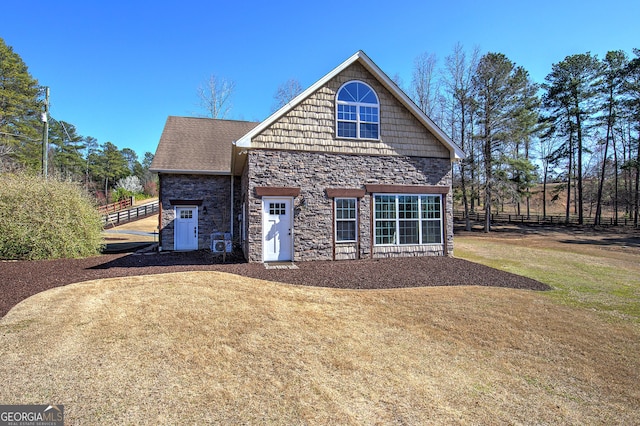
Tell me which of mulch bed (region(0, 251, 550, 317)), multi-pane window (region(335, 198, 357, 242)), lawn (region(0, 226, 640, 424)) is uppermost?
multi-pane window (region(335, 198, 357, 242))

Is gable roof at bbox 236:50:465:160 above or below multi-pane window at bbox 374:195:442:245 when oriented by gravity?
above

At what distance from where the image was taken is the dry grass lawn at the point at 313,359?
3.28m

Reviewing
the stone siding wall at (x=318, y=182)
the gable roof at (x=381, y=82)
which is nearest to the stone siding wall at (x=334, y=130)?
the gable roof at (x=381, y=82)

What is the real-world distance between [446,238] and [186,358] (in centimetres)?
1072

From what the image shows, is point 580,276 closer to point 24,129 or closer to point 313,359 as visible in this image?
point 313,359

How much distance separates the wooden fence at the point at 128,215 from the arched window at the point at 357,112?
24.1 m

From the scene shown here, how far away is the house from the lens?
11008 mm

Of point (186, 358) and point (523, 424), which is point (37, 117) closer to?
point (186, 358)

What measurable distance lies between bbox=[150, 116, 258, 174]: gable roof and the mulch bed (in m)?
5.16

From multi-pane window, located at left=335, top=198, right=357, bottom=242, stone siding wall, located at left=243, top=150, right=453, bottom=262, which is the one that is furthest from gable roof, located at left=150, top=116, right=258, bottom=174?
multi-pane window, located at left=335, top=198, right=357, bottom=242

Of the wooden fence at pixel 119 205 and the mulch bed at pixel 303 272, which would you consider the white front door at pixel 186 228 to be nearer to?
the mulch bed at pixel 303 272

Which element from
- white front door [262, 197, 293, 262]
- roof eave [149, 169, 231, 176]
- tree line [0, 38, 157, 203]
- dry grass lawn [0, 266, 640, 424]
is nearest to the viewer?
dry grass lawn [0, 266, 640, 424]
